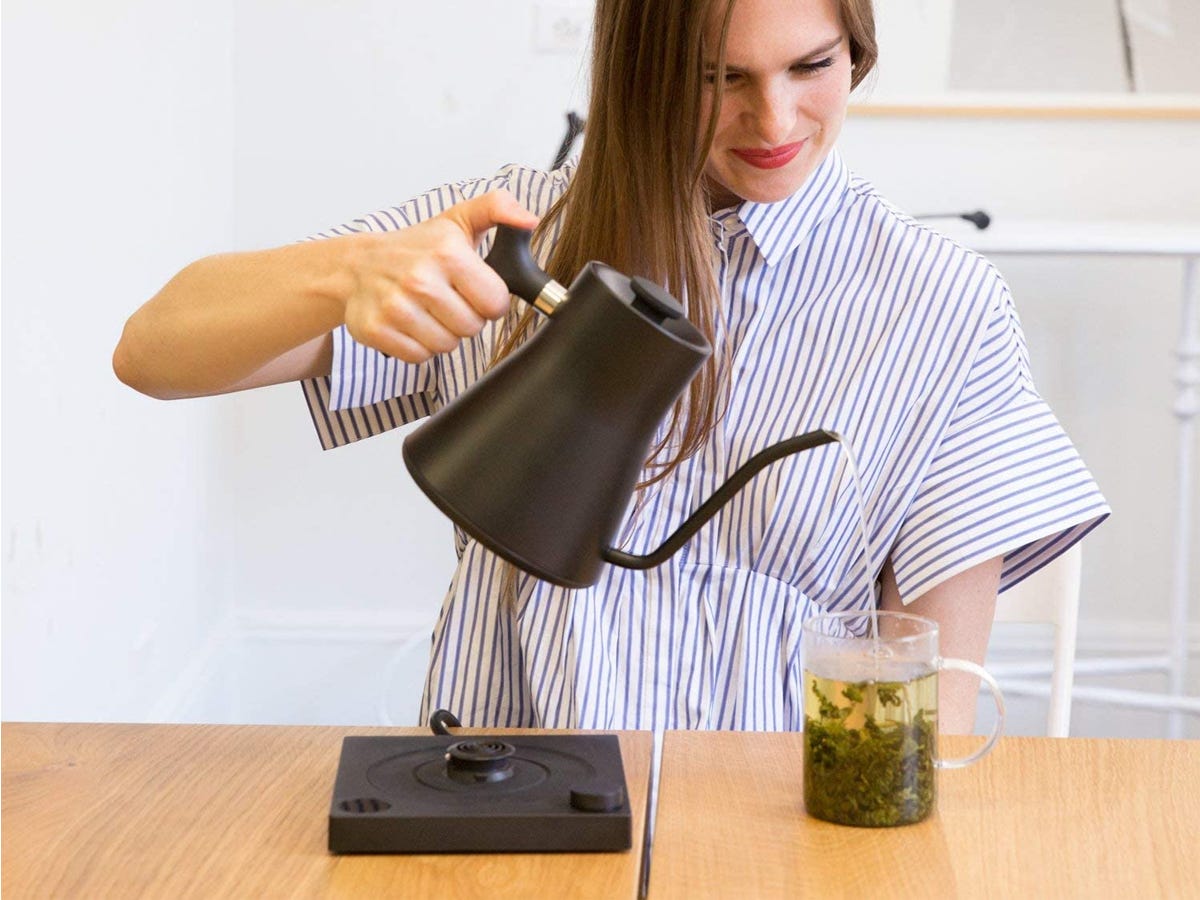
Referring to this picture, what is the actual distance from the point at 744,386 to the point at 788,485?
3.4 inches

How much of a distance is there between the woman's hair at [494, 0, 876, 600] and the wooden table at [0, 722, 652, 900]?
340mm

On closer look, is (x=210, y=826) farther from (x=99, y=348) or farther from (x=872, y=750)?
(x=99, y=348)

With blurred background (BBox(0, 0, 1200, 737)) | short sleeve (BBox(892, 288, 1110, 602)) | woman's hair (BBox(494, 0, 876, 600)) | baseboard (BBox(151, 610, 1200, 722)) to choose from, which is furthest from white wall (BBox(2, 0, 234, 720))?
short sleeve (BBox(892, 288, 1110, 602))

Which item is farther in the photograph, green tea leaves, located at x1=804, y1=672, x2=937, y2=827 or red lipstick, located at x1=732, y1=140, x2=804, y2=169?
red lipstick, located at x1=732, y1=140, x2=804, y2=169

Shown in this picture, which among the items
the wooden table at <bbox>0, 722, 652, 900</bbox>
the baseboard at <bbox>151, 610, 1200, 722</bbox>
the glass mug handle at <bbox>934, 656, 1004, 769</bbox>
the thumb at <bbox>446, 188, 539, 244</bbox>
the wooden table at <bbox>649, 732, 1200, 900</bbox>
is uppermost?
the thumb at <bbox>446, 188, 539, 244</bbox>

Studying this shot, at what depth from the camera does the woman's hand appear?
794 millimetres

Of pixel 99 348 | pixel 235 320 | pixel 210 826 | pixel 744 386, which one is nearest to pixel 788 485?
pixel 744 386

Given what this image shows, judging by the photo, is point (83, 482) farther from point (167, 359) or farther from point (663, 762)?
point (663, 762)

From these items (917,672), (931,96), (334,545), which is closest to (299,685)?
(334,545)

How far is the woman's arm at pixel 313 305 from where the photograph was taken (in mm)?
803

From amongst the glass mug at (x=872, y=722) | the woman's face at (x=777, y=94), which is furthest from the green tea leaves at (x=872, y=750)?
the woman's face at (x=777, y=94)

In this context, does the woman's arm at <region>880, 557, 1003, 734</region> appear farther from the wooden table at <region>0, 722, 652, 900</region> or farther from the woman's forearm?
the woman's forearm

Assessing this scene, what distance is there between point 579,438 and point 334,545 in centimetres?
226

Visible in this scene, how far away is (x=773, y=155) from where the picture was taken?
1143 mm
